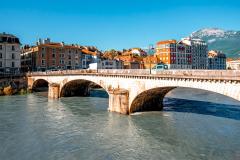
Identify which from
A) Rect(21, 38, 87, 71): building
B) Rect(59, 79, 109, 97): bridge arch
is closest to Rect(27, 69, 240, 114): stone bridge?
Rect(59, 79, 109, 97): bridge arch

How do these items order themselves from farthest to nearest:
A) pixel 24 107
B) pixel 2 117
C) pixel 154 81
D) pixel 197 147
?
pixel 24 107
pixel 2 117
pixel 154 81
pixel 197 147

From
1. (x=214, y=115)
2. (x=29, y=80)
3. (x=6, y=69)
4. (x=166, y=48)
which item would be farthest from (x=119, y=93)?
(x=166, y=48)

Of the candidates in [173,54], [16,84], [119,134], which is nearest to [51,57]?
[16,84]

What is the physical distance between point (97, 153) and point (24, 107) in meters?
29.2

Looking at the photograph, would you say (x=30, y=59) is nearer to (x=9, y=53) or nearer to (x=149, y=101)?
(x=9, y=53)

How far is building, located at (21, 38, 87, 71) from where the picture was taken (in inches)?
3960

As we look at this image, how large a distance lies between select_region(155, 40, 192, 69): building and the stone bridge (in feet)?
233

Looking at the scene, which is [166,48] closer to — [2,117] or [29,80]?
[29,80]

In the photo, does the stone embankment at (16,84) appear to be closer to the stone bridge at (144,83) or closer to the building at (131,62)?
the stone bridge at (144,83)

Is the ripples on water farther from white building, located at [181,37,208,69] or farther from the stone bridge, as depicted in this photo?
white building, located at [181,37,208,69]

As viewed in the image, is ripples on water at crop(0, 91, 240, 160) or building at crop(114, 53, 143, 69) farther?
building at crop(114, 53, 143, 69)

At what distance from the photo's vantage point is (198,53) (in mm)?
150625

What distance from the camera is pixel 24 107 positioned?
49000 mm

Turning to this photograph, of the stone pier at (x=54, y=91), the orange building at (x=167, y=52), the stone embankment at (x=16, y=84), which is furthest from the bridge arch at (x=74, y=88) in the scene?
the orange building at (x=167, y=52)
